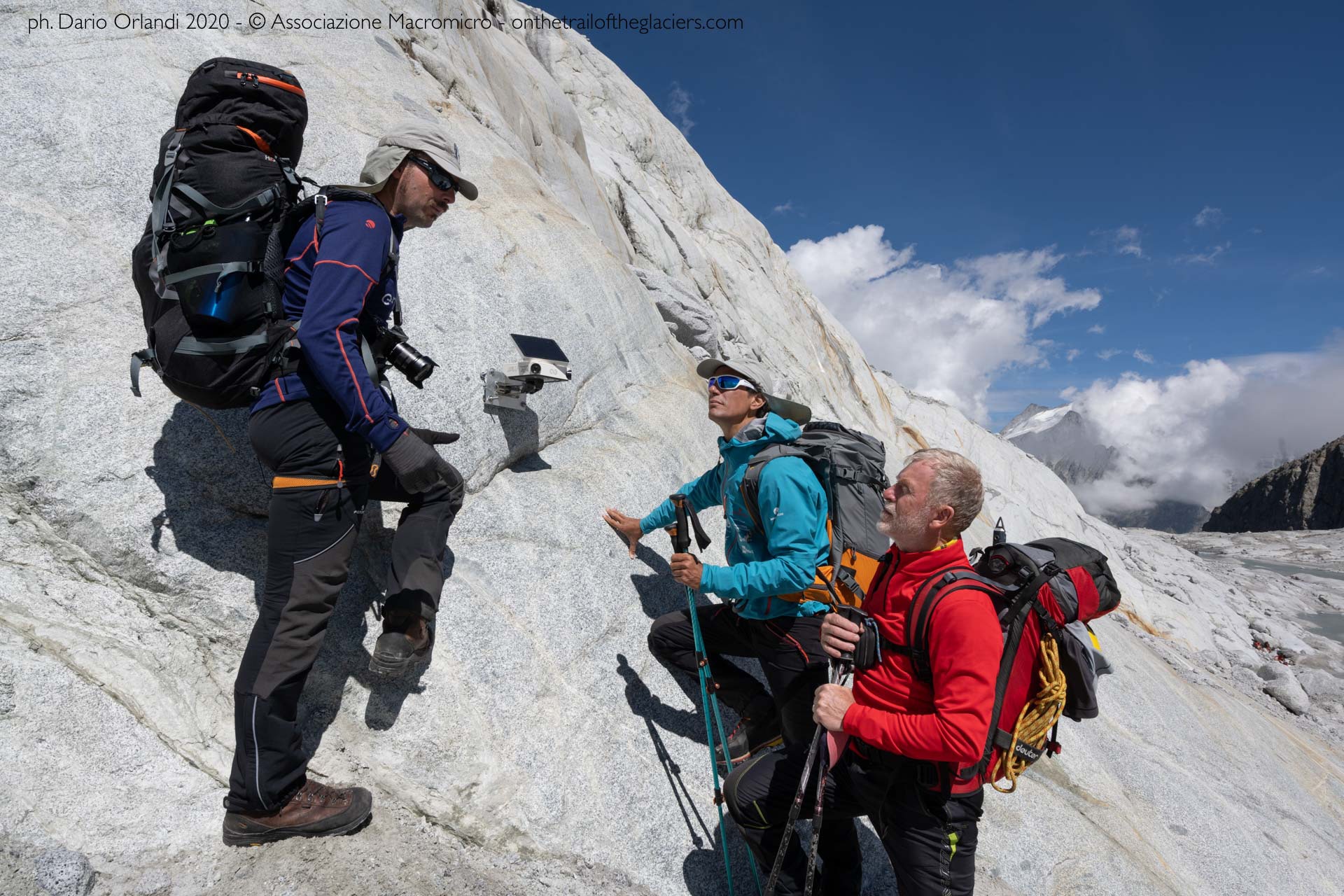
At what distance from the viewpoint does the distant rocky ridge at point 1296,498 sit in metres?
114

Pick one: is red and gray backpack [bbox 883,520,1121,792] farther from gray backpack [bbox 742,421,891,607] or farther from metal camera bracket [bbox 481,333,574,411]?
metal camera bracket [bbox 481,333,574,411]

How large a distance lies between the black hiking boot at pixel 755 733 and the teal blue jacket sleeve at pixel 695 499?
193 cm

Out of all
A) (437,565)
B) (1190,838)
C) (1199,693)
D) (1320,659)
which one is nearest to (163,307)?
(437,565)

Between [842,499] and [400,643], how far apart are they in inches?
140

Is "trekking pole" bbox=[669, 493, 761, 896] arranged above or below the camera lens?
below

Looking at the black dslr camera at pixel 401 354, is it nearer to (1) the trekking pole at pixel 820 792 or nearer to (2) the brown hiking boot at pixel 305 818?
(2) the brown hiking boot at pixel 305 818

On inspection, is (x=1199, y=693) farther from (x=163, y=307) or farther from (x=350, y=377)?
(x=163, y=307)

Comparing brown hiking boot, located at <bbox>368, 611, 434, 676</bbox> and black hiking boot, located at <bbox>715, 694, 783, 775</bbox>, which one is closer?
brown hiking boot, located at <bbox>368, 611, 434, 676</bbox>

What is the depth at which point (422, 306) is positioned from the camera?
709 centimetres

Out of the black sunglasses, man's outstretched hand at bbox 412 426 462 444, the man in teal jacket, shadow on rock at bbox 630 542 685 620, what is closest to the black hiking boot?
the man in teal jacket

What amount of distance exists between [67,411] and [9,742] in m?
2.35

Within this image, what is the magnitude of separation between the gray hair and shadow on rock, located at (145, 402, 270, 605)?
4853mm

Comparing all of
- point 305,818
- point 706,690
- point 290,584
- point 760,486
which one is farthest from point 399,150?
point 706,690

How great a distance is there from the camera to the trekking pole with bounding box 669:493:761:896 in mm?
5410
